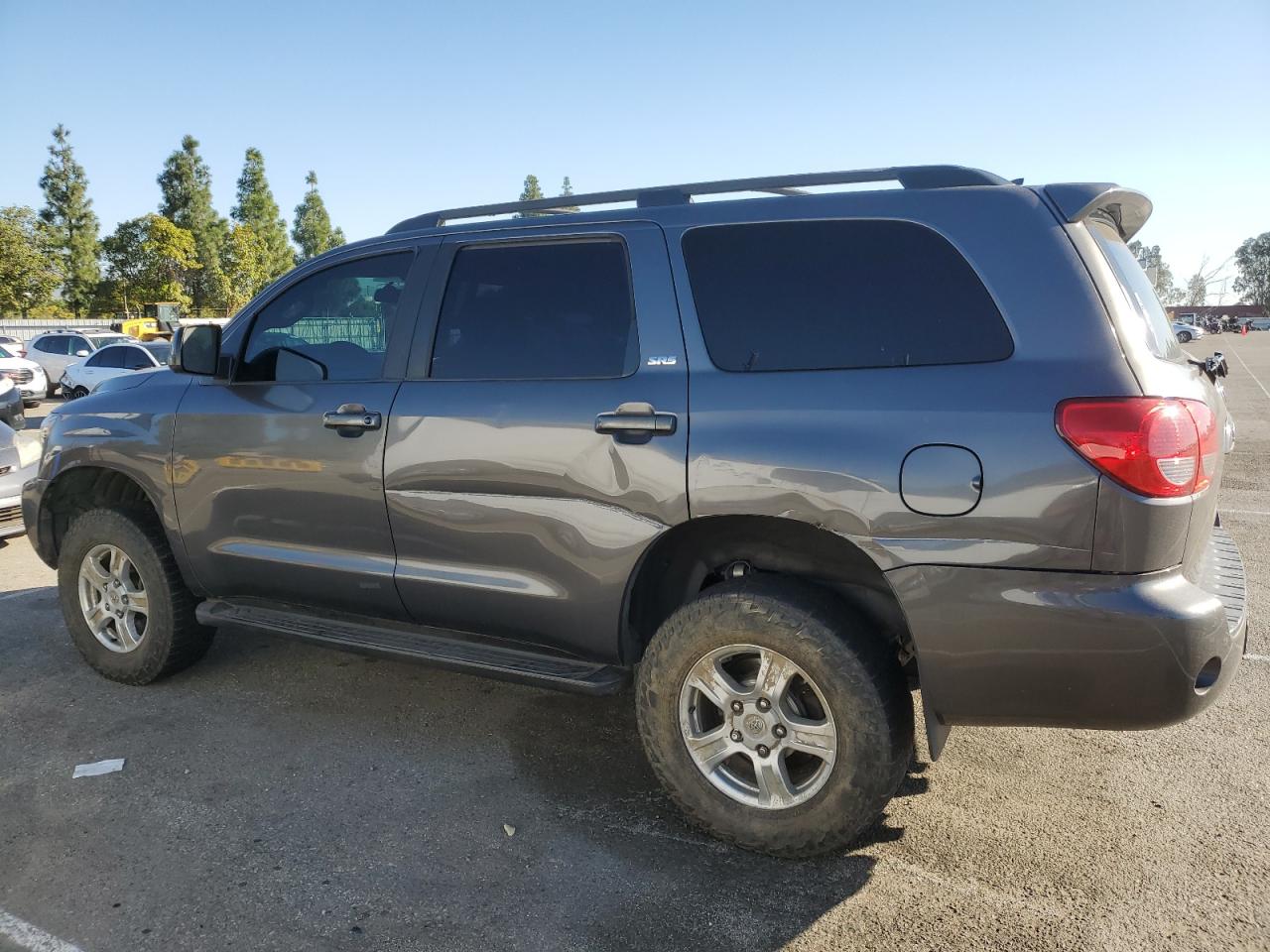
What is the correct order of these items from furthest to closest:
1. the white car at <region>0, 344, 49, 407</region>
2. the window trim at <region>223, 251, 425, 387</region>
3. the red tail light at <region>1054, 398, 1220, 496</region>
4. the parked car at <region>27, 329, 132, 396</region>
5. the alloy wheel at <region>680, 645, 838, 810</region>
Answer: the parked car at <region>27, 329, 132, 396</region> < the white car at <region>0, 344, 49, 407</region> < the window trim at <region>223, 251, 425, 387</region> < the alloy wheel at <region>680, 645, 838, 810</region> < the red tail light at <region>1054, 398, 1220, 496</region>

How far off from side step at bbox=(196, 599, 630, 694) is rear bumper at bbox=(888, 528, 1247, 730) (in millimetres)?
→ 1116

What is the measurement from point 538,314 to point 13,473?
581 centimetres

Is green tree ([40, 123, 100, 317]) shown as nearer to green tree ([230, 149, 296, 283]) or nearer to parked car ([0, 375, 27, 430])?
green tree ([230, 149, 296, 283])

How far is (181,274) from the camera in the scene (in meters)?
53.2

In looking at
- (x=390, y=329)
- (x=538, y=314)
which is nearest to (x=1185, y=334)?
(x=538, y=314)

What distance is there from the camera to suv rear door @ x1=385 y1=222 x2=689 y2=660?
297 cm

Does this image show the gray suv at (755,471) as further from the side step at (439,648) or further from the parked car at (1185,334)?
the parked car at (1185,334)

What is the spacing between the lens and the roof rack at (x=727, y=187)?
9.21ft

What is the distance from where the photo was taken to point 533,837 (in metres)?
3.03

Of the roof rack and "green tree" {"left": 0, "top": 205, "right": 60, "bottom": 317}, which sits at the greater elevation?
"green tree" {"left": 0, "top": 205, "right": 60, "bottom": 317}

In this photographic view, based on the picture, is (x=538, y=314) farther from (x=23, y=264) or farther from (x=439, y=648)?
(x=23, y=264)

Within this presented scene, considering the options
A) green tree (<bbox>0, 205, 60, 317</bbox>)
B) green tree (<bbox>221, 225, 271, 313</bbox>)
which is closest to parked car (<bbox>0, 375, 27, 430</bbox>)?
green tree (<bbox>0, 205, 60, 317</bbox>)

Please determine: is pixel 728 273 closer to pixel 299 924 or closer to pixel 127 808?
pixel 299 924

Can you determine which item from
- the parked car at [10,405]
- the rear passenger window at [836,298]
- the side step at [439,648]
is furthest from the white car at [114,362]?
the rear passenger window at [836,298]
